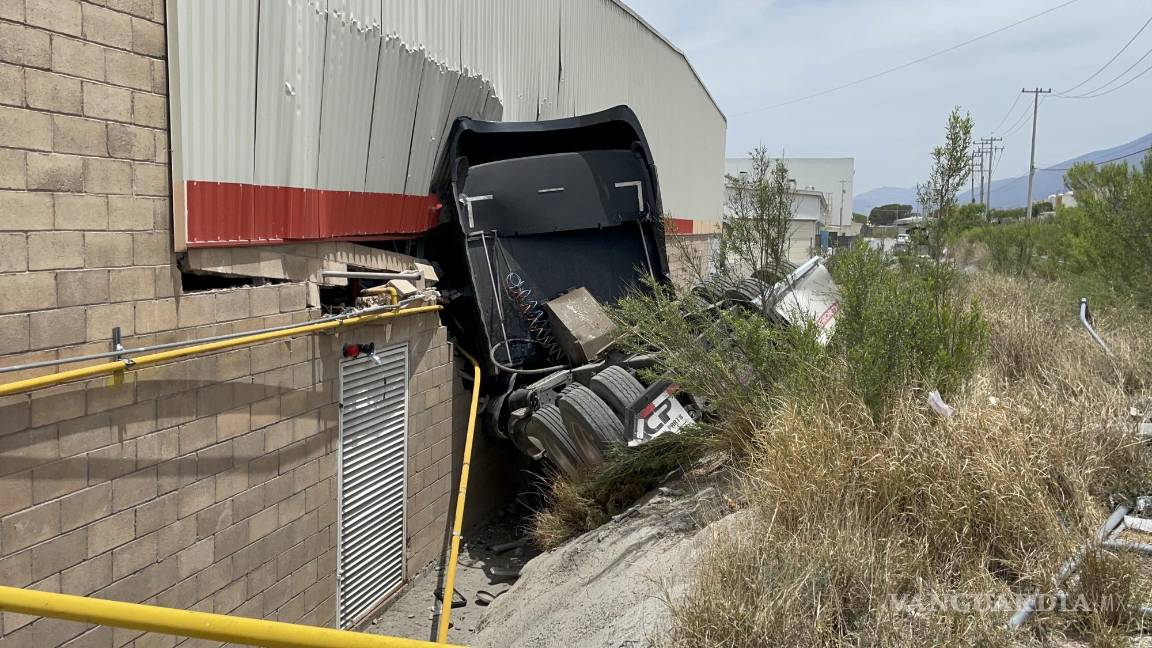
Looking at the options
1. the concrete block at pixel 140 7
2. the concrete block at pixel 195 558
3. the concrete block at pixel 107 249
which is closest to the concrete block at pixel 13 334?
the concrete block at pixel 107 249

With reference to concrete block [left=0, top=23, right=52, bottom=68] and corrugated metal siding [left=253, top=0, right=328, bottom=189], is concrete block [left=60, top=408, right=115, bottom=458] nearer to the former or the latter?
concrete block [left=0, top=23, right=52, bottom=68]

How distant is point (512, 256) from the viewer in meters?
8.23

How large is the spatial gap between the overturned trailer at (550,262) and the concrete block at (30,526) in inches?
146

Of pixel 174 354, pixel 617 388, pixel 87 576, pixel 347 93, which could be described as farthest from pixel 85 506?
pixel 617 388

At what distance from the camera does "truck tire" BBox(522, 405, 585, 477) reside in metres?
6.77

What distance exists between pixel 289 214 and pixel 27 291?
2.07 metres

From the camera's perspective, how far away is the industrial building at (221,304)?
370 cm

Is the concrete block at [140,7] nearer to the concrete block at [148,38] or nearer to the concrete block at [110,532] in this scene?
the concrete block at [148,38]

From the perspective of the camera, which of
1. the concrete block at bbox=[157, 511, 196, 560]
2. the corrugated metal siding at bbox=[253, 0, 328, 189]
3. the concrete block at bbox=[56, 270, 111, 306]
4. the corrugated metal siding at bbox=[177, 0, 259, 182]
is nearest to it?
the concrete block at bbox=[56, 270, 111, 306]

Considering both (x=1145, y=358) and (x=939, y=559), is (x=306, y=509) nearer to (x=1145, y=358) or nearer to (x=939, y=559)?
(x=939, y=559)

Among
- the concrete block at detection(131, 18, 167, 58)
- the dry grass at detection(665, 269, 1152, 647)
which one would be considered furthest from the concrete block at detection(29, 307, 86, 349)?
the dry grass at detection(665, 269, 1152, 647)

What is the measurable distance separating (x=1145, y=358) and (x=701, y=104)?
553 inches

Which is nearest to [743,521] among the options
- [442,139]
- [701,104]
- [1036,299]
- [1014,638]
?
[1014,638]

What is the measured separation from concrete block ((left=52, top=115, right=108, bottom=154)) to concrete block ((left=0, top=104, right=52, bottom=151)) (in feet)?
0.13
